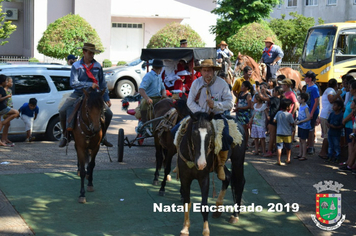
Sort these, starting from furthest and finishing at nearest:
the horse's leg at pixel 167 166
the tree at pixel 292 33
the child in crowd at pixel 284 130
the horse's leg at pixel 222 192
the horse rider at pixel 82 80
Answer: the tree at pixel 292 33
the child in crowd at pixel 284 130
the horse rider at pixel 82 80
the horse's leg at pixel 167 166
the horse's leg at pixel 222 192

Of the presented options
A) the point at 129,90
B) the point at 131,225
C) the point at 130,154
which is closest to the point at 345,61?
the point at 129,90

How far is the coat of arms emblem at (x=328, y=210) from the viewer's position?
8.13 m

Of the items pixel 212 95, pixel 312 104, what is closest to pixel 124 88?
pixel 312 104

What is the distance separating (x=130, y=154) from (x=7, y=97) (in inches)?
141

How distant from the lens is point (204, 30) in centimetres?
3931

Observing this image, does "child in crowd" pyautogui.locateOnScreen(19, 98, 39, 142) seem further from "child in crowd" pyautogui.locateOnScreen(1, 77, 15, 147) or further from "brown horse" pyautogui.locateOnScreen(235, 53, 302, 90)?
"brown horse" pyautogui.locateOnScreen(235, 53, 302, 90)

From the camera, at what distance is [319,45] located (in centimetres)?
A: 2511

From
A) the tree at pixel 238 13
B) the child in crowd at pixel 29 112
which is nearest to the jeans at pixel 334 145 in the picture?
the child in crowd at pixel 29 112

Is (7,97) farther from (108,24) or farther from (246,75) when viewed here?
(108,24)

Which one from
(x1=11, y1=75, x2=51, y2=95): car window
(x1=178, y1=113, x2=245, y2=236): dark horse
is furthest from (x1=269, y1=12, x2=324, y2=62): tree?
(x1=178, y1=113, x2=245, y2=236): dark horse

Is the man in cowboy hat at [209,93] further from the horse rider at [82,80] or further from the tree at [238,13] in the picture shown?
the tree at [238,13]

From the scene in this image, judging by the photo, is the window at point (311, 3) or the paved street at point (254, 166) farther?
the window at point (311, 3)

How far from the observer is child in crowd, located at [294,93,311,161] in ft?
39.2

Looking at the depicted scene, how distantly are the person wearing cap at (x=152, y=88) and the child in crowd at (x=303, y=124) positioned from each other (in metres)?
3.43
